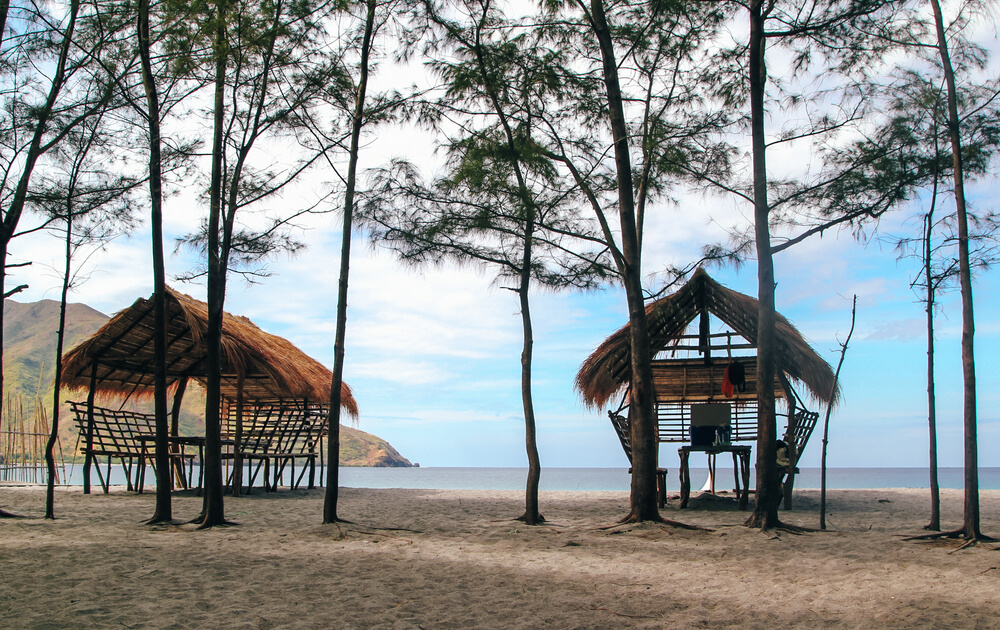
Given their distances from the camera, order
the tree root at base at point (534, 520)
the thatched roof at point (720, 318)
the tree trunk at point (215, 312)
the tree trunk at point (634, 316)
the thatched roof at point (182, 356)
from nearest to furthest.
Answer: the tree trunk at point (215, 312)
the tree trunk at point (634, 316)
the tree root at base at point (534, 520)
the thatched roof at point (720, 318)
the thatched roof at point (182, 356)

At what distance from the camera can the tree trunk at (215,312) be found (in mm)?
7812

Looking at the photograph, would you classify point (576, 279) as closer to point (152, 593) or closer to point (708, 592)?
point (708, 592)

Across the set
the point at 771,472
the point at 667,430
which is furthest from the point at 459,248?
the point at 667,430

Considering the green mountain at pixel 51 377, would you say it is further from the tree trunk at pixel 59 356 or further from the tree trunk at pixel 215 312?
the tree trunk at pixel 215 312

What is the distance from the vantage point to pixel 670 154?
9164mm

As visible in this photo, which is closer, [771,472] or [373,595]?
[373,595]

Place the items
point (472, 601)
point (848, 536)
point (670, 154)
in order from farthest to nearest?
point (670, 154)
point (848, 536)
point (472, 601)

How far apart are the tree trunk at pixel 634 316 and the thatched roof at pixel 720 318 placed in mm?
2511

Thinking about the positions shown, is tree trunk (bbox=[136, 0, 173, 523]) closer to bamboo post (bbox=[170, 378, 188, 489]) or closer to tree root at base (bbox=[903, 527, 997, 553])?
bamboo post (bbox=[170, 378, 188, 489])

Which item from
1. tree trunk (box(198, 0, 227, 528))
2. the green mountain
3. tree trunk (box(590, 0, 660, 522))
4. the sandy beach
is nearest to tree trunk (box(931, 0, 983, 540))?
the sandy beach

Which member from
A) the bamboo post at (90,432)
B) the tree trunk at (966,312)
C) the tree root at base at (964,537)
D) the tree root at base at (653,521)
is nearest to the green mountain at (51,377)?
the bamboo post at (90,432)

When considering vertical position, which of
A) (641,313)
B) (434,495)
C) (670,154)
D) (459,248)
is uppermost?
(670,154)

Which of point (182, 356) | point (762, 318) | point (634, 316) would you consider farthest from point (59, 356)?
point (762, 318)

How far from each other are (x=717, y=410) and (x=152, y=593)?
8553mm
